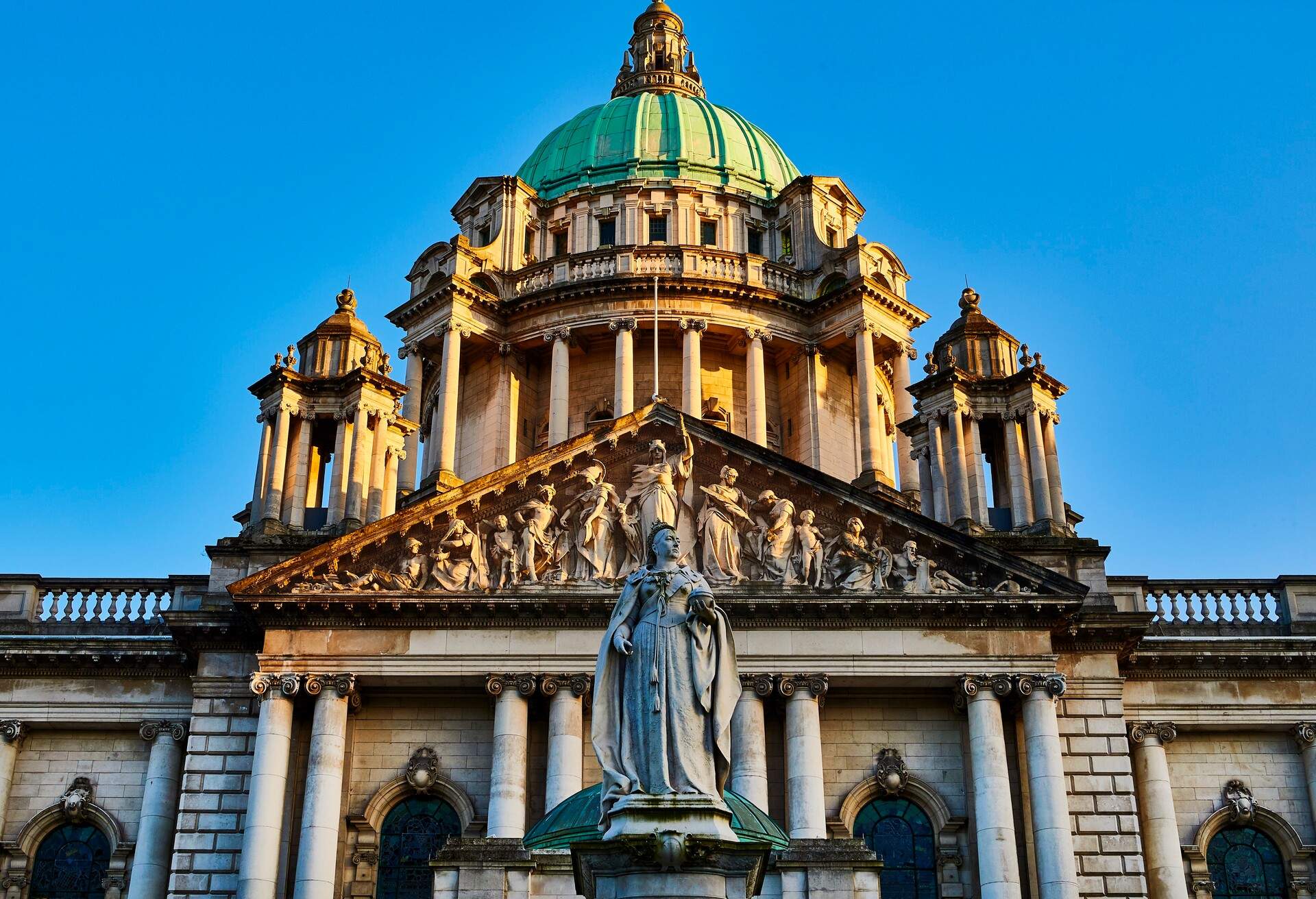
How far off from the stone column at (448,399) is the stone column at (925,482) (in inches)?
518

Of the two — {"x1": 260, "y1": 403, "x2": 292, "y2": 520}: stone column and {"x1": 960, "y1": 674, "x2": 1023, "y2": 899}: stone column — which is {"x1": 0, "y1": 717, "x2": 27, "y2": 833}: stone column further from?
{"x1": 960, "y1": 674, "x2": 1023, "y2": 899}: stone column

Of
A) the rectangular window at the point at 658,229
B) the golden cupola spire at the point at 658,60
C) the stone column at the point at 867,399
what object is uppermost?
the golden cupola spire at the point at 658,60

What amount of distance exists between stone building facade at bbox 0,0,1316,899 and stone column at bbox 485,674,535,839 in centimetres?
7

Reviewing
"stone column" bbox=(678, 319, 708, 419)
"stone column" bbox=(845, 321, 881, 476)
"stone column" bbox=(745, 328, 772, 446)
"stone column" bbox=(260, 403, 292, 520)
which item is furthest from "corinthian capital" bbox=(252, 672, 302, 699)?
"stone column" bbox=(845, 321, 881, 476)

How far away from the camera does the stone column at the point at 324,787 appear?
31.0 metres

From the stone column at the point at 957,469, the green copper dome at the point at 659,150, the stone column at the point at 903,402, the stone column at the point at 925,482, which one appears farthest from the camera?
the green copper dome at the point at 659,150

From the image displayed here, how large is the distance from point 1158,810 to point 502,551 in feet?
48.3

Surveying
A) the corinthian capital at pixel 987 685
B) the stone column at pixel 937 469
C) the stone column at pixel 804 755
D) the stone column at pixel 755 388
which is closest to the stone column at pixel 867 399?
the stone column at pixel 755 388

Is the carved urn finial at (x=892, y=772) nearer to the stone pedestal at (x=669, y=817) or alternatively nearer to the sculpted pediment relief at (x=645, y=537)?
the sculpted pediment relief at (x=645, y=537)

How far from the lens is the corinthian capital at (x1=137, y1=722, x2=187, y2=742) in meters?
35.5

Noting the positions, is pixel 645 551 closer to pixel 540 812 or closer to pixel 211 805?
pixel 540 812

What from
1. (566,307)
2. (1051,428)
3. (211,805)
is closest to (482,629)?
(211,805)

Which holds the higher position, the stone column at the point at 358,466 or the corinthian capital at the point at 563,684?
the stone column at the point at 358,466

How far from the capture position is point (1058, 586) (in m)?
33.3
